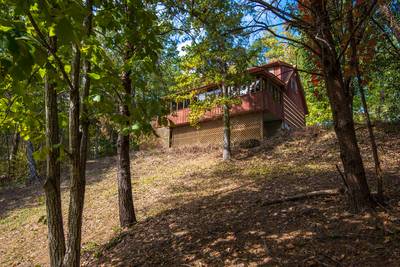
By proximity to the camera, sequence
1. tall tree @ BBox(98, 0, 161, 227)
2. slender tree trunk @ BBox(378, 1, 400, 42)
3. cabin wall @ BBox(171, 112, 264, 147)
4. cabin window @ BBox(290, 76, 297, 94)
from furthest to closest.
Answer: cabin window @ BBox(290, 76, 297, 94) → cabin wall @ BBox(171, 112, 264, 147) → slender tree trunk @ BBox(378, 1, 400, 42) → tall tree @ BBox(98, 0, 161, 227)

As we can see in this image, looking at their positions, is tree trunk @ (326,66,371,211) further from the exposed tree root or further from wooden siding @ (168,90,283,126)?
→ wooden siding @ (168,90,283,126)

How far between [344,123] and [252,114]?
613 inches

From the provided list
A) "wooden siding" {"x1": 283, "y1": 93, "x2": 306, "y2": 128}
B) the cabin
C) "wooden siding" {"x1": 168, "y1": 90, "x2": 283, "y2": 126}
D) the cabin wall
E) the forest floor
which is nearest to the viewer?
the forest floor

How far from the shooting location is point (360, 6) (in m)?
5.41

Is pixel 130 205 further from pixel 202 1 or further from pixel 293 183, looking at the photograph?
pixel 202 1

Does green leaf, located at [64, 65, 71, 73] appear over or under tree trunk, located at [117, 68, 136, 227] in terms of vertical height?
over

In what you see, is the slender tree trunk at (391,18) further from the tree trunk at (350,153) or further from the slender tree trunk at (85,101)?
the slender tree trunk at (85,101)

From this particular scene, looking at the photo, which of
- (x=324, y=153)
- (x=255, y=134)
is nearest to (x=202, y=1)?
(x=324, y=153)

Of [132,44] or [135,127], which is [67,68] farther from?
[135,127]

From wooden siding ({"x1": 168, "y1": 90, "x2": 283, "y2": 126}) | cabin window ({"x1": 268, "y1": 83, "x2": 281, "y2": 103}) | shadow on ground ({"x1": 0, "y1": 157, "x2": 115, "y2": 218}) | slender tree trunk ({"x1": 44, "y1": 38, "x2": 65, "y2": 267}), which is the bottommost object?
shadow on ground ({"x1": 0, "y1": 157, "x2": 115, "y2": 218})

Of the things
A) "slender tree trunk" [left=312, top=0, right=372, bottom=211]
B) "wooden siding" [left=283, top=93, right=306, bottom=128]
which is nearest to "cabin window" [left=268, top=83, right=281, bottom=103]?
"wooden siding" [left=283, top=93, right=306, bottom=128]

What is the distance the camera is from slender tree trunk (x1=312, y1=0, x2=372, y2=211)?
16.4 ft

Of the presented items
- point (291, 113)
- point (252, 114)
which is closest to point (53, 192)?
point (252, 114)

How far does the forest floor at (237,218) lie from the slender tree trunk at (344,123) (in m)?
0.34
